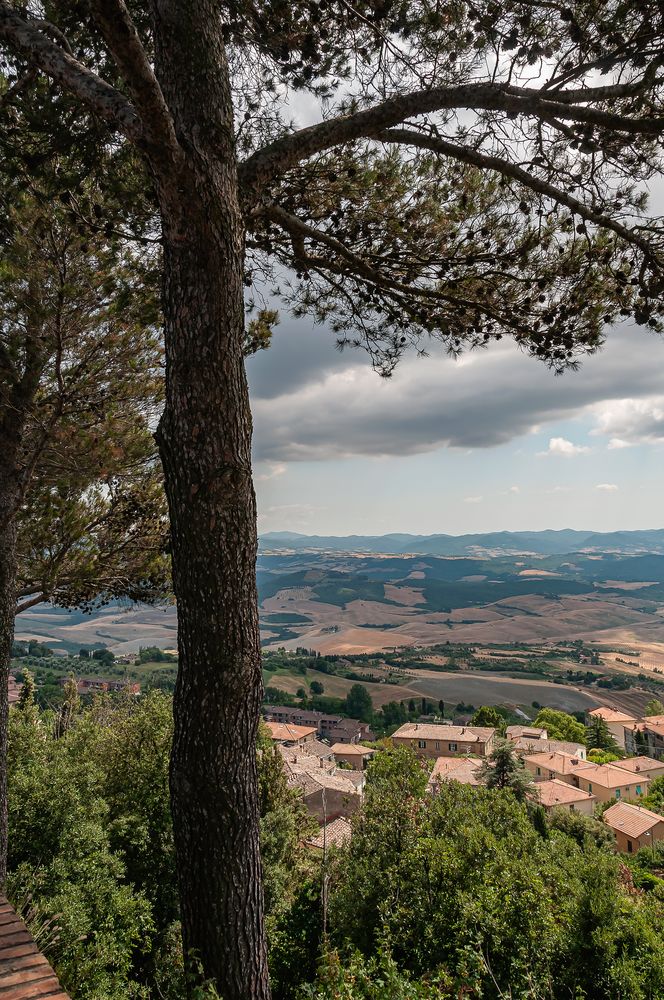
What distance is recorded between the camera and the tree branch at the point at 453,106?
3.04 metres

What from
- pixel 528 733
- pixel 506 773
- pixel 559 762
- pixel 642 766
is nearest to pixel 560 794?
pixel 559 762

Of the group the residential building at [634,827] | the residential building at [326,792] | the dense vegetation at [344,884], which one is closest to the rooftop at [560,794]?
the residential building at [634,827]

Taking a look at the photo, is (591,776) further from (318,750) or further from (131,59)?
(131,59)

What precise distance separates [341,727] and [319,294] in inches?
2610

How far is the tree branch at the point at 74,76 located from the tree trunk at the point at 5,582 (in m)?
3.62

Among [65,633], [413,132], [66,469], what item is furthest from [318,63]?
[65,633]

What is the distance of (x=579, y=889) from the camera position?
11203mm

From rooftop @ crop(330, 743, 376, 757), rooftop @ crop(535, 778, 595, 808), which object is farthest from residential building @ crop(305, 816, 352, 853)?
rooftop @ crop(330, 743, 376, 757)

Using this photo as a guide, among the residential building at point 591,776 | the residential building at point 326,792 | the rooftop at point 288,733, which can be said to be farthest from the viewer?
the rooftop at point 288,733

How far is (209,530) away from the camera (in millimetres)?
2301

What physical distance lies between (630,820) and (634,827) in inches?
29.1

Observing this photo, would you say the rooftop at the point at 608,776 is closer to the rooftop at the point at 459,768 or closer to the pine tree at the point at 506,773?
the rooftop at the point at 459,768

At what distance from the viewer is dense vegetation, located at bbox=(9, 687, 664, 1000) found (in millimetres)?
7648

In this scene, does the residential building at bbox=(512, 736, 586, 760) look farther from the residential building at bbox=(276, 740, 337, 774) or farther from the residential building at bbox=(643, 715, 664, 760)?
the residential building at bbox=(276, 740, 337, 774)
